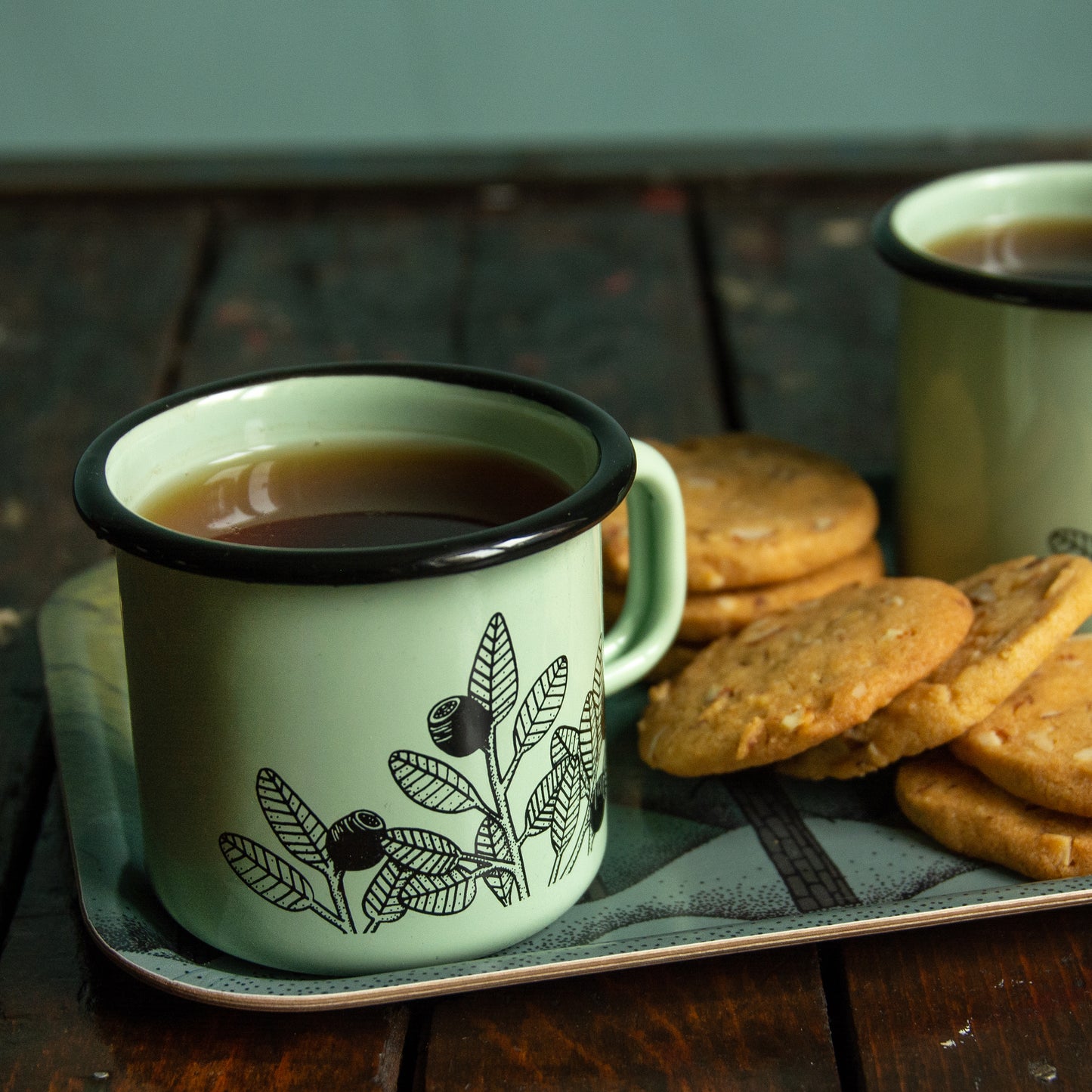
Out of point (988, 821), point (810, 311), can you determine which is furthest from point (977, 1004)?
point (810, 311)

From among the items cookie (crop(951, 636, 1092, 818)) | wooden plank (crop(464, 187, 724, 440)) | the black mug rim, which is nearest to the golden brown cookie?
cookie (crop(951, 636, 1092, 818))

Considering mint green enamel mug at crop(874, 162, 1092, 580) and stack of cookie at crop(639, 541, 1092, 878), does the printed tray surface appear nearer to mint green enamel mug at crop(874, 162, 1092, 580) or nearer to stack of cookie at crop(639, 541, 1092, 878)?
Result: stack of cookie at crop(639, 541, 1092, 878)

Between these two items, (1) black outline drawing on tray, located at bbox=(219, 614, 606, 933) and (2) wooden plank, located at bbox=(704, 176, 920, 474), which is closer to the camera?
(1) black outline drawing on tray, located at bbox=(219, 614, 606, 933)

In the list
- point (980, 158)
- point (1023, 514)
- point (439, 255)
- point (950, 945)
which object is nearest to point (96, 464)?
point (950, 945)

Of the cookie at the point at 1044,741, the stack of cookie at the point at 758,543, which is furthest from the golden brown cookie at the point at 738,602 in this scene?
the cookie at the point at 1044,741

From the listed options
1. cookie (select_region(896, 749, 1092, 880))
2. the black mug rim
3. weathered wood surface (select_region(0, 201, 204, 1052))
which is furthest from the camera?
weathered wood surface (select_region(0, 201, 204, 1052))

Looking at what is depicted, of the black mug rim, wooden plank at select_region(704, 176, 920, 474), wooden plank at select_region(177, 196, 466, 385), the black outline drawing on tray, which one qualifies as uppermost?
the black mug rim
